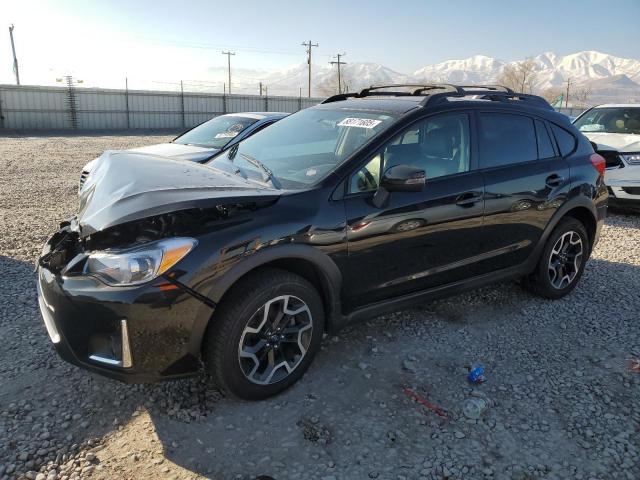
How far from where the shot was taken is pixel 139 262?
244 centimetres

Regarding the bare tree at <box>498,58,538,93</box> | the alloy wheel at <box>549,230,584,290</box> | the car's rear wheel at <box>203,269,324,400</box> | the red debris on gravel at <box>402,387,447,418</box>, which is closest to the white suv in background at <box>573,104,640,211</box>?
the alloy wheel at <box>549,230,584,290</box>

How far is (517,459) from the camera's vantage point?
2557 mm

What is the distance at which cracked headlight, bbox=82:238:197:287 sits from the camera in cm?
243

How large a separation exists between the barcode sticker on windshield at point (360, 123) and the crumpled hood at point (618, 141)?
5.97m

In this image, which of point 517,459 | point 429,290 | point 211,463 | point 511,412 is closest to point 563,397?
point 511,412

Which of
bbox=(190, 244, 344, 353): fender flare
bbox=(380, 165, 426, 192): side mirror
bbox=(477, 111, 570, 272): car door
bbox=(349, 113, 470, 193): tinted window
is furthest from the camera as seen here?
bbox=(477, 111, 570, 272): car door

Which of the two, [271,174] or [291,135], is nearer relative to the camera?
[271,174]

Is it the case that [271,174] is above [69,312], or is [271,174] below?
above

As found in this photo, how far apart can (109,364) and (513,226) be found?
10.0 feet

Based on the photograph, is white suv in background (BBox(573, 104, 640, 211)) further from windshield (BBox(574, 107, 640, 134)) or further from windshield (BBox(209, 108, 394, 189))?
windshield (BBox(209, 108, 394, 189))

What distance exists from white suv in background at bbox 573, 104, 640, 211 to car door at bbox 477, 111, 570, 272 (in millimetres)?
4023

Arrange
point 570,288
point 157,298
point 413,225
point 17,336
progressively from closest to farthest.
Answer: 1. point 157,298
2. point 413,225
3. point 17,336
4. point 570,288

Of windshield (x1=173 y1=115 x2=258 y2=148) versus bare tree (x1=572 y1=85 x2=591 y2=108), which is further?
bare tree (x1=572 y1=85 x2=591 y2=108)

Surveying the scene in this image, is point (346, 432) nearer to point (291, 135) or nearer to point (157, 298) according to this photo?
point (157, 298)
